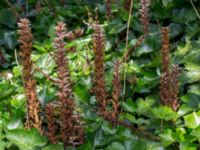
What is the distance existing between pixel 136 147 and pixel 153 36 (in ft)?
3.96

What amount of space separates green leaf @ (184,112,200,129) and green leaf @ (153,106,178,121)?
0.06 m

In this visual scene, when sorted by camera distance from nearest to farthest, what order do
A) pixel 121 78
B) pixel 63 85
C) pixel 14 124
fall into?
1. pixel 63 85
2. pixel 14 124
3. pixel 121 78

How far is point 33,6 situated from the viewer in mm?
4492

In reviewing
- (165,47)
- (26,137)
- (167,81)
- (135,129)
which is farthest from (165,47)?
(26,137)

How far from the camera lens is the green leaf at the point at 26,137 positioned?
2.22 m

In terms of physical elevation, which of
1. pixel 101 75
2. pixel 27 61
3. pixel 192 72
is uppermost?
Answer: pixel 27 61

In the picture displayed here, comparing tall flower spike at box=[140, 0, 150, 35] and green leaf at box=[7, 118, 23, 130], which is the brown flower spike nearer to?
tall flower spike at box=[140, 0, 150, 35]

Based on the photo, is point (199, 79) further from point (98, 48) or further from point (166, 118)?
point (98, 48)

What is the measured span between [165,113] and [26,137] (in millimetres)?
665

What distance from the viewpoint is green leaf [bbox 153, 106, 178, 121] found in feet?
7.67

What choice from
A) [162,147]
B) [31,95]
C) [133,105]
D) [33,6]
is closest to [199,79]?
[133,105]

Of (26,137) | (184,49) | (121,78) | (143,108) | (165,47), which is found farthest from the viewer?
(184,49)

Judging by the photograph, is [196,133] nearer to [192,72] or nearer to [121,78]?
[192,72]

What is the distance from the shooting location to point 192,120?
2.33m
